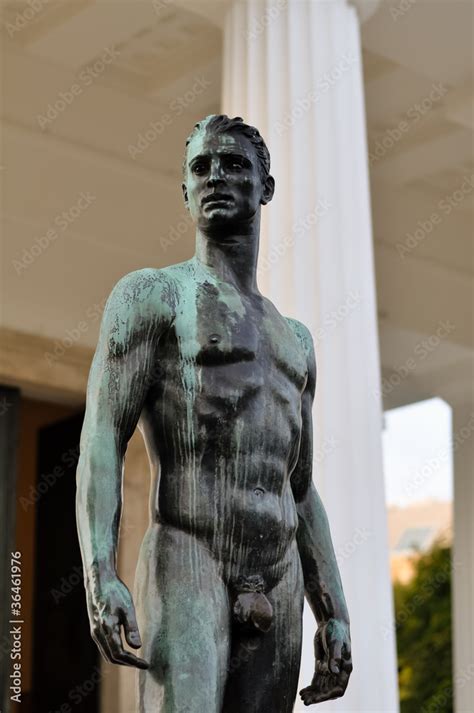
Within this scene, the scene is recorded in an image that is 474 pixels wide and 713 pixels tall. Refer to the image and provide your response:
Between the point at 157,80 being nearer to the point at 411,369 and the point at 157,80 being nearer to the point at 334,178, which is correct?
the point at 334,178

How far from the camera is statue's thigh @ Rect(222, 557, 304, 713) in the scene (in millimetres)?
3650

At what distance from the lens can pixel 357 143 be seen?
32.1ft

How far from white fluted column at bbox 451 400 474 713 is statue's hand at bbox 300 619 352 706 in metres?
13.2

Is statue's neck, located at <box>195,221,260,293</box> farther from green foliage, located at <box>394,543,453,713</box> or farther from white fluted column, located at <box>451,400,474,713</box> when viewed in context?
green foliage, located at <box>394,543,453,713</box>

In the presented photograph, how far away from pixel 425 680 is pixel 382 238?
10.3m

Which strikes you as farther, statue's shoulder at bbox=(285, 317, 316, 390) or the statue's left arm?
statue's shoulder at bbox=(285, 317, 316, 390)

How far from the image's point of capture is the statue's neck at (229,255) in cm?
401

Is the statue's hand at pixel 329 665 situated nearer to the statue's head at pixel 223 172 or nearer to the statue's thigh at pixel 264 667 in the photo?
the statue's thigh at pixel 264 667

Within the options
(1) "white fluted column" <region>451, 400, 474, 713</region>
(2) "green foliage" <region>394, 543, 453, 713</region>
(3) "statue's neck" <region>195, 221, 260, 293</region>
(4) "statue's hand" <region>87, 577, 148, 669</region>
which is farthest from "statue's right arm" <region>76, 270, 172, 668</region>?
(2) "green foliage" <region>394, 543, 453, 713</region>

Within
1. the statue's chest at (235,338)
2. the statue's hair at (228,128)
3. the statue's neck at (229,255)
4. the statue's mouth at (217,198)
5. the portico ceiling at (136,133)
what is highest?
the portico ceiling at (136,133)

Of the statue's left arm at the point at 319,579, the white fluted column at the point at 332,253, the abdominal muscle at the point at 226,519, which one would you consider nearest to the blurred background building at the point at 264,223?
the white fluted column at the point at 332,253

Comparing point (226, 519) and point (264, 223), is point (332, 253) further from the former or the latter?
point (226, 519)

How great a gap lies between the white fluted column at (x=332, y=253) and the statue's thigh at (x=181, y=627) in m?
4.33

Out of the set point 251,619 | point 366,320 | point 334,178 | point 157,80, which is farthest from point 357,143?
point 251,619
